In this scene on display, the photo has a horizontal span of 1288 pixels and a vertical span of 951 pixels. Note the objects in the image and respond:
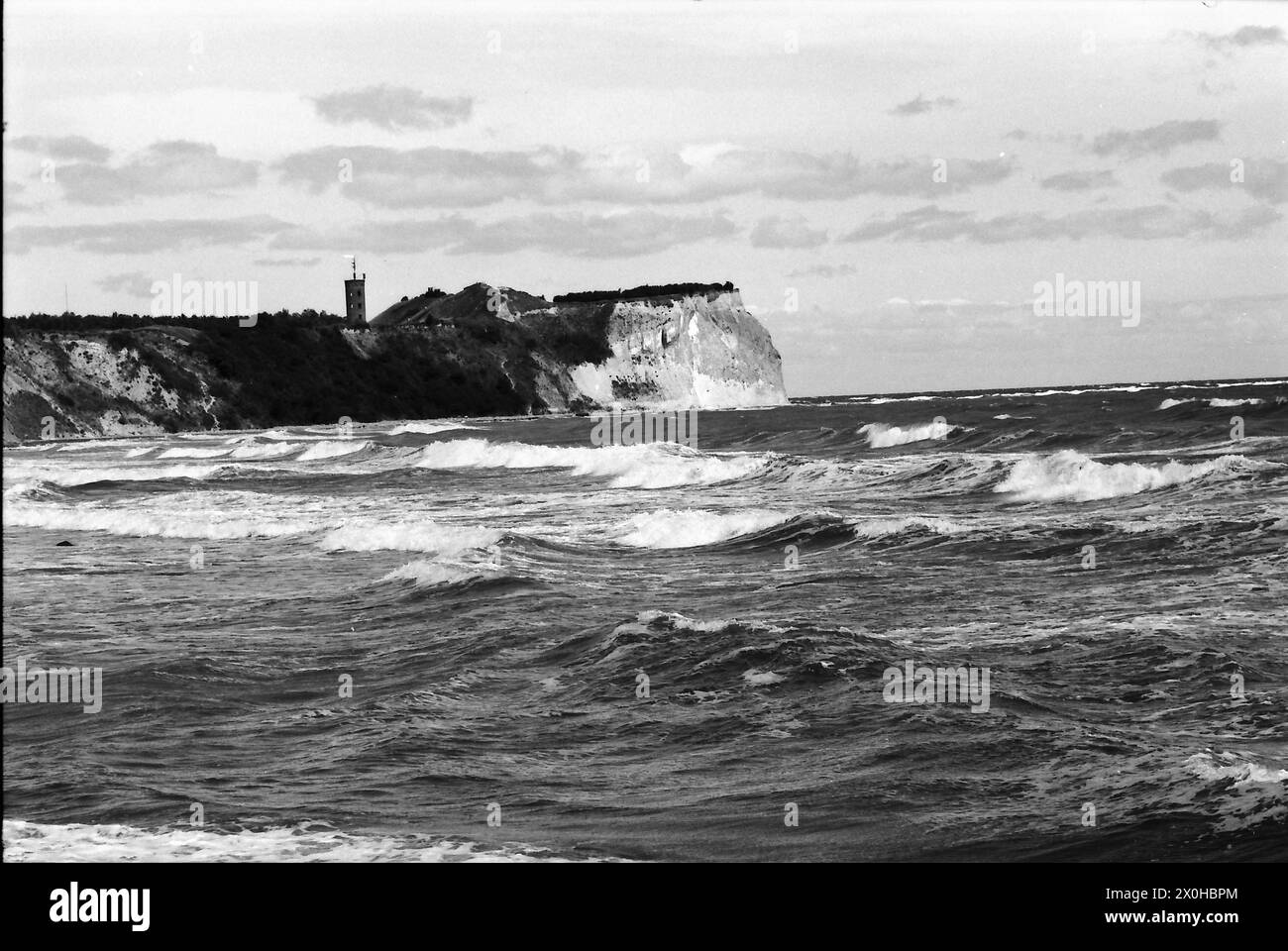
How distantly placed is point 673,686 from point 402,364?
10652 centimetres

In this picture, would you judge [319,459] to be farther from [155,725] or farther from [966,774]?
[966,774]

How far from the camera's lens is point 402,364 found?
381ft

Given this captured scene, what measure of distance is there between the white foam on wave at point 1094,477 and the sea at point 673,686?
28 centimetres

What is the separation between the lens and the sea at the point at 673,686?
323 inches

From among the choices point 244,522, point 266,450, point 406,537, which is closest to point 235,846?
point 406,537

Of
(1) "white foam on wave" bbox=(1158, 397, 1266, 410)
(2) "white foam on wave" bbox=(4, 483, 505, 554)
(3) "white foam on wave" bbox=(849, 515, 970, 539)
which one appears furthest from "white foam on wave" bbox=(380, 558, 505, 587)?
(1) "white foam on wave" bbox=(1158, 397, 1266, 410)

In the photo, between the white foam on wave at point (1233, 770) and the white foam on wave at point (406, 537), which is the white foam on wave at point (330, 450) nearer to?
the white foam on wave at point (406, 537)

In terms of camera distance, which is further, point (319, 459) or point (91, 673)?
point (319, 459)

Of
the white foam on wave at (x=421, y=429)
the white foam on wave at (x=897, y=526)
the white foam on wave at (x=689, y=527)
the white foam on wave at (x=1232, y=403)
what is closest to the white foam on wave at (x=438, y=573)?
the white foam on wave at (x=689, y=527)

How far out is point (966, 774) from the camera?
9133 millimetres

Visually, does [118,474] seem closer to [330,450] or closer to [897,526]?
[330,450]

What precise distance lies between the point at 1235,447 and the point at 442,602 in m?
26.3

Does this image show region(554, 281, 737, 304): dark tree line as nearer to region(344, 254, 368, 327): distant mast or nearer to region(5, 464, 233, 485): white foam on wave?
region(344, 254, 368, 327): distant mast

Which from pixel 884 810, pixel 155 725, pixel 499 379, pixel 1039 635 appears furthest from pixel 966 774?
pixel 499 379
